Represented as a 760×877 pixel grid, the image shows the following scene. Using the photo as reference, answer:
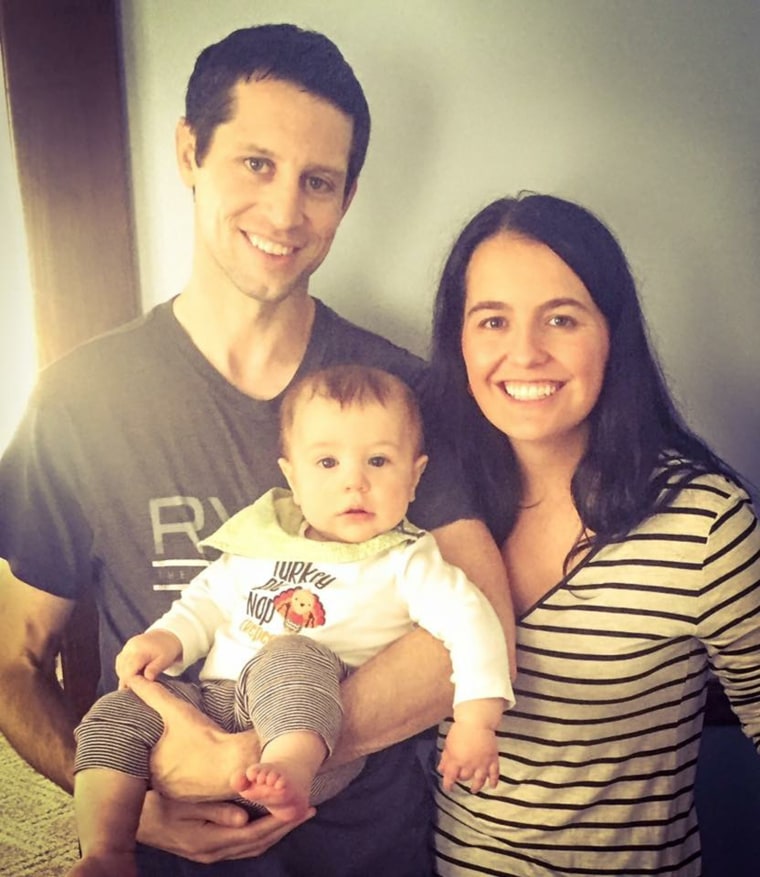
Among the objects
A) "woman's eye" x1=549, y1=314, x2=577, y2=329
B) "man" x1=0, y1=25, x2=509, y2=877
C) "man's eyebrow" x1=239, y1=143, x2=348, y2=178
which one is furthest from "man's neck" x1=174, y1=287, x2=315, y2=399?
"woman's eye" x1=549, y1=314, x2=577, y2=329

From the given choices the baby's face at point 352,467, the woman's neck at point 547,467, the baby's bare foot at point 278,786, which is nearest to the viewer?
the baby's bare foot at point 278,786

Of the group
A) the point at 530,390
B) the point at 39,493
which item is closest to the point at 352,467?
the point at 530,390

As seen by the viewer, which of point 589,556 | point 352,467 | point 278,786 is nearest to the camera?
point 278,786

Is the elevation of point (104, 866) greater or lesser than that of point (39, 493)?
lesser

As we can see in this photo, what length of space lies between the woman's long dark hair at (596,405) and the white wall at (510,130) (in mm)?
19

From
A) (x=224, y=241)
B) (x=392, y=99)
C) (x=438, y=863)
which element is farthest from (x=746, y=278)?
(x=438, y=863)

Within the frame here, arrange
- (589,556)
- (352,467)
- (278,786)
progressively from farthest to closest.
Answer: (589,556)
(352,467)
(278,786)

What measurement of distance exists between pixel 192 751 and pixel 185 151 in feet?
1.60

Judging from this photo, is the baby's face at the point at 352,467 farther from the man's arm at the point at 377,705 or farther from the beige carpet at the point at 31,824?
the beige carpet at the point at 31,824

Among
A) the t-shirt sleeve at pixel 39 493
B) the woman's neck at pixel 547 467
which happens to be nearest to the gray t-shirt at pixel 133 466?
the t-shirt sleeve at pixel 39 493

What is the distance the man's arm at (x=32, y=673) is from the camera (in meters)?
0.70

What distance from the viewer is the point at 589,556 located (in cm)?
74

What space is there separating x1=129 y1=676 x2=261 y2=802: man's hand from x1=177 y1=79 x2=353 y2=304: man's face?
343 mm

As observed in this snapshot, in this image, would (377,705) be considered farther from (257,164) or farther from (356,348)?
(257,164)
